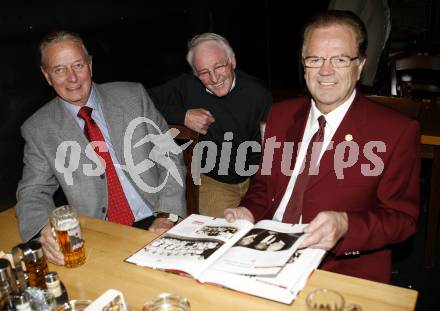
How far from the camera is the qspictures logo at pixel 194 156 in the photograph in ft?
5.75

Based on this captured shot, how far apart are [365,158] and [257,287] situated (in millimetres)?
749

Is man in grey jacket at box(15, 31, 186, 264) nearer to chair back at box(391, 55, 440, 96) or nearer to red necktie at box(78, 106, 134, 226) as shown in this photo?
red necktie at box(78, 106, 134, 226)

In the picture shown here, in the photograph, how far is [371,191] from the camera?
5.68 ft

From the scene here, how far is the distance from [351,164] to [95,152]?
4.11 ft

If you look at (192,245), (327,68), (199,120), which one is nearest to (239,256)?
(192,245)

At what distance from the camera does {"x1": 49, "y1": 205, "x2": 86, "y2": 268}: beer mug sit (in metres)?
1.52

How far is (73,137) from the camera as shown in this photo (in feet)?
7.17

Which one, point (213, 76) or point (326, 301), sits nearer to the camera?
point (326, 301)

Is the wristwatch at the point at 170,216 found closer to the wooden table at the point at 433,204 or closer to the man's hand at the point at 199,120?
the man's hand at the point at 199,120

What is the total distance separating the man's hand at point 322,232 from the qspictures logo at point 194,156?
0.37 metres

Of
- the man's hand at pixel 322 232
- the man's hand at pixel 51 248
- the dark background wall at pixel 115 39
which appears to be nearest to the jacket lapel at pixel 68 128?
the dark background wall at pixel 115 39

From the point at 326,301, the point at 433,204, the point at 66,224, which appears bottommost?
the point at 433,204

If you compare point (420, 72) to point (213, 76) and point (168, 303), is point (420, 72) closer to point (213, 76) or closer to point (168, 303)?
point (213, 76)

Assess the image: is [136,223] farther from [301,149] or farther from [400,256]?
[400,256]
